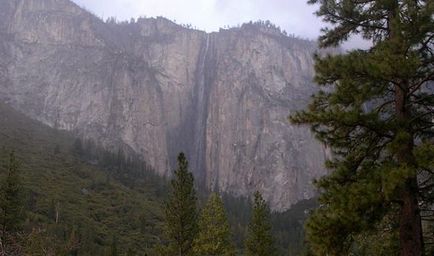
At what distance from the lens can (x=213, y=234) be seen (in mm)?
41656

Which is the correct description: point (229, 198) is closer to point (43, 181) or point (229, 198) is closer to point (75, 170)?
point (75, 170)

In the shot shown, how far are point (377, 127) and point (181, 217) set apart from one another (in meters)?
30.1

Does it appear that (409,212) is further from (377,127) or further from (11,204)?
(11,204)

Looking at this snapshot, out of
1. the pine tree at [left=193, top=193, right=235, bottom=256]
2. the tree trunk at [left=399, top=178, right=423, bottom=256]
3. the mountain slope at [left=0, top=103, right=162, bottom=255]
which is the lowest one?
the tree trunk at [left=399, top=178, right=423, bottom=256]

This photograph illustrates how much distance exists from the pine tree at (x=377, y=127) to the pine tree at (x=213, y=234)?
88.4 feet

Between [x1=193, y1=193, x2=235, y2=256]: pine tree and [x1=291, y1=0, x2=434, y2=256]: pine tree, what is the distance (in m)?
27.0

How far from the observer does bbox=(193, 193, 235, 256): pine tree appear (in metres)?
41.3

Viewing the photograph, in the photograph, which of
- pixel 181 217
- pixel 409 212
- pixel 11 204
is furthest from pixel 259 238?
pixel 409 212

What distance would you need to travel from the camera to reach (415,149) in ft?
42.6

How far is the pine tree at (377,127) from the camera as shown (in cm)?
1320

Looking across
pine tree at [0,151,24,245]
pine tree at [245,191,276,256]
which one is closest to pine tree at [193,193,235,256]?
pine tree at [245,191,276,256]

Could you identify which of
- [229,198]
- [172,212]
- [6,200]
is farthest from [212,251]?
[229,198]

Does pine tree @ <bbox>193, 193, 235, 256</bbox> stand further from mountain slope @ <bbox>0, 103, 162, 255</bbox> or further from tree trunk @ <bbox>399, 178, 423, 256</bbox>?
mountain slope @ <bbox>0, 103, 162, 255</bbox>

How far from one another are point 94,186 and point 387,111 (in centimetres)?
13276
